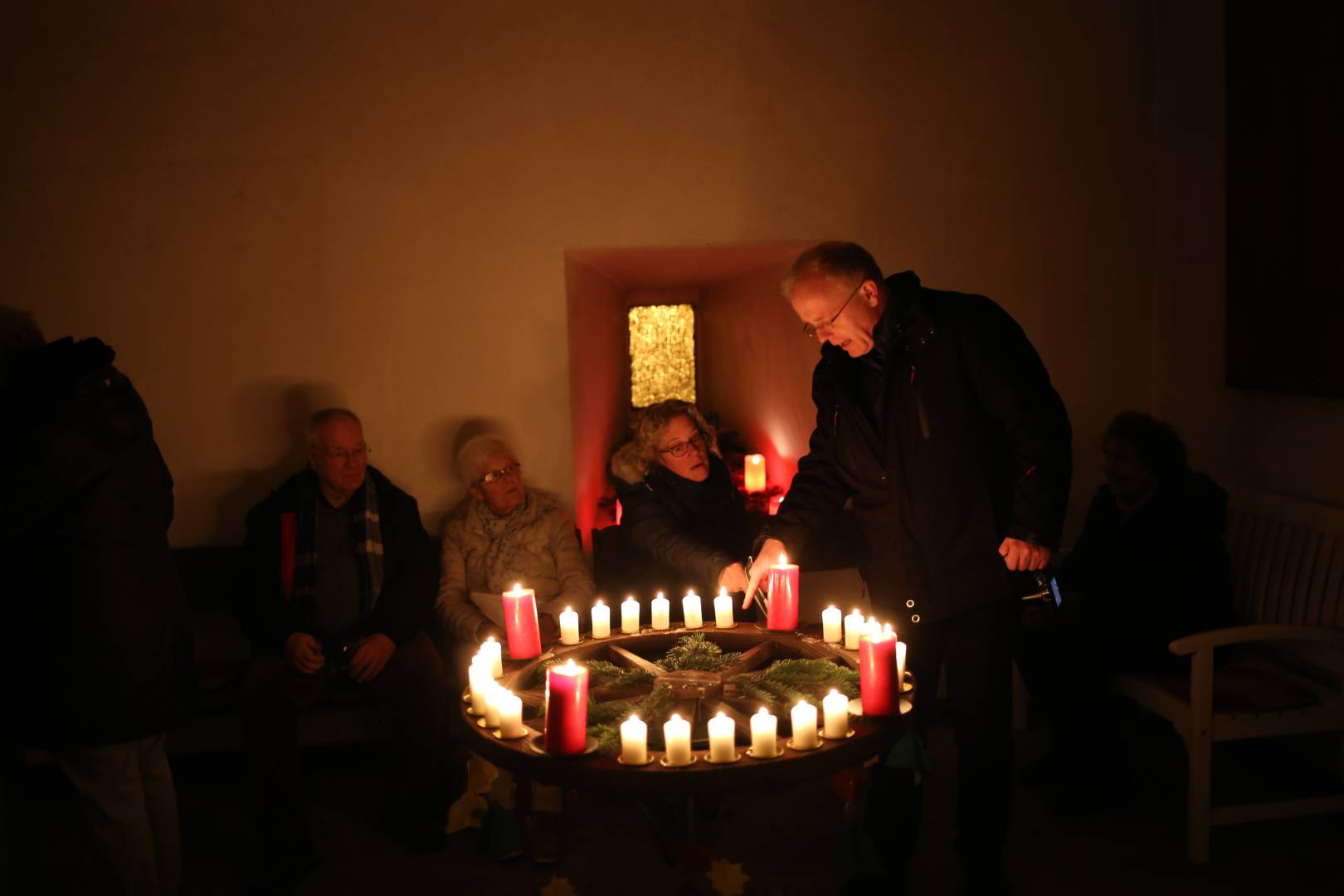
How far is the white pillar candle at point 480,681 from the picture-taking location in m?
2.46

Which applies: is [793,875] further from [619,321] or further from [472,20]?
[472,20]

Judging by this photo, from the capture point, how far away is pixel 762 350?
4.95m

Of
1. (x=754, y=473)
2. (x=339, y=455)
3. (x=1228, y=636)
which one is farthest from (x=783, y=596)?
(x=754, y=473)

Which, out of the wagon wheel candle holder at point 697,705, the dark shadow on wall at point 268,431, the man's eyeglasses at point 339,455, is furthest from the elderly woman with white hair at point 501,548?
the wagon wheel candle holder at point 697,705

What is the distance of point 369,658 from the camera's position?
3703 millimetres

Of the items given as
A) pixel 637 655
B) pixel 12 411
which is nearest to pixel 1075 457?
pixel 637 655

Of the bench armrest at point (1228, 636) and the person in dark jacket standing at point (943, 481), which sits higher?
the person in dark jacket standing at point (943, 481)

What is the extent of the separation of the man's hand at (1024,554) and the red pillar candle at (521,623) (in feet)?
3.59

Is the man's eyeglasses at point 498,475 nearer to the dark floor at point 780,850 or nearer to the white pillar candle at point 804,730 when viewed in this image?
the dark floor at point 780,850

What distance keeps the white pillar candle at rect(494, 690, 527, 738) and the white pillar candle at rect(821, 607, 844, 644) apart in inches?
33.6

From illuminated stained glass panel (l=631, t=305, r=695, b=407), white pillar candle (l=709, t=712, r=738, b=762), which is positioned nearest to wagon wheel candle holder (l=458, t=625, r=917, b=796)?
white pillar candle (l=709, t=712, r=738, b=762)

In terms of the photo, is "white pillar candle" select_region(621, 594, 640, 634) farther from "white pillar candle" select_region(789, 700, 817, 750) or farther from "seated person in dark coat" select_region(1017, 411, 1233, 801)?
"seated person in dark coat" select_region(1017, 411, 1233, 801)

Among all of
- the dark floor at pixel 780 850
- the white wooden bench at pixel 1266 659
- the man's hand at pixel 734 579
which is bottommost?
the dark floor at pixel 780 850

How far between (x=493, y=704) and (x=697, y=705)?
43 centimetres
